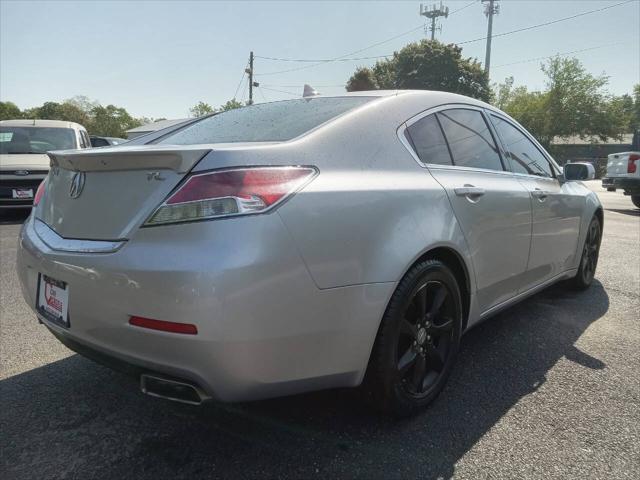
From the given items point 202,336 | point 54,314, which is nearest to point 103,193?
point 54,314

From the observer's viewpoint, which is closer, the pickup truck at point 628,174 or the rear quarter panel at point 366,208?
the rear quarter panel at point 366,208

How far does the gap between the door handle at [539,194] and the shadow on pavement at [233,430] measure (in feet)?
3.46

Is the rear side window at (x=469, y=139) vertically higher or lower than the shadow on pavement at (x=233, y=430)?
higher

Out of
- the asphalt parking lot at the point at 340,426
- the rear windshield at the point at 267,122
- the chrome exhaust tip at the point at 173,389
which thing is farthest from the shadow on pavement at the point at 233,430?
the rear windshield at the point at 267,122

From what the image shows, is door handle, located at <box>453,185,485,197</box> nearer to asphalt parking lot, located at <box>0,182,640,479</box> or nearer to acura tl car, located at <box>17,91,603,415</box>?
acura tl car, located at <box>17,91,603,415</box>

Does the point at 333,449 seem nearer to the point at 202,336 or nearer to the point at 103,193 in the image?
the point at 202,336

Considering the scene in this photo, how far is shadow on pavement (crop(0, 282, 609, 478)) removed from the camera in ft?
6.15

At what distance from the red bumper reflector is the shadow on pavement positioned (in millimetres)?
614

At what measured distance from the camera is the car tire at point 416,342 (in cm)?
198

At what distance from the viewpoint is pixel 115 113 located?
69.2 metres

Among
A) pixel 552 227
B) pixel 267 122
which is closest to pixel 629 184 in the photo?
pixel 552 227

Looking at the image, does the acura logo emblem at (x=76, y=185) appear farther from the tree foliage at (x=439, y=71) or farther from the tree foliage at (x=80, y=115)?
the tree foliage at (x=80, y=115)

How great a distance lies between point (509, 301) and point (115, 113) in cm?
7495

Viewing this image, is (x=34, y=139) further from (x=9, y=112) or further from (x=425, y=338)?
(x=9, y=112)
